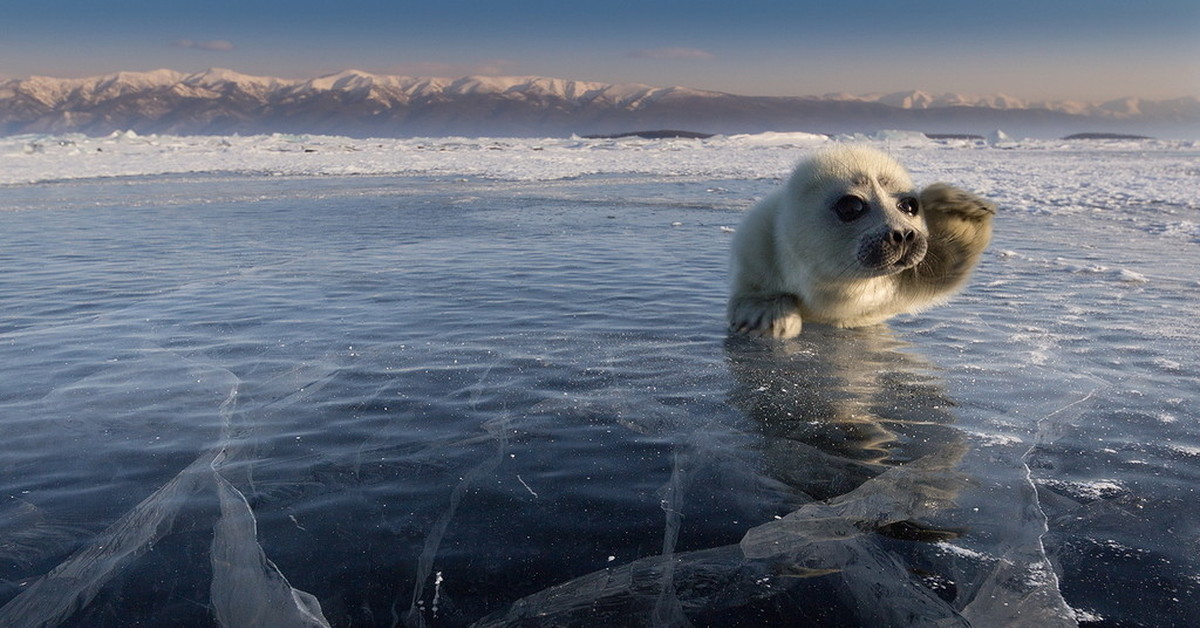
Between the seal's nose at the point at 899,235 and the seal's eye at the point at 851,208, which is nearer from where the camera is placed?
the seal's nose at the point at 899,235

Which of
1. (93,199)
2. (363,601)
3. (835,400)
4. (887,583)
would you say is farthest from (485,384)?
(93,199)

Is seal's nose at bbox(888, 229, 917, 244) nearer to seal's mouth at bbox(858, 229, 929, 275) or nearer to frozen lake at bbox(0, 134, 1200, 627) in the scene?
seal's mouth at bbox(858, 229, 929, 275)

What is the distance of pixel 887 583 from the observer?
61.8 inches

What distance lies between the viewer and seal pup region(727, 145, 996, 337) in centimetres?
354

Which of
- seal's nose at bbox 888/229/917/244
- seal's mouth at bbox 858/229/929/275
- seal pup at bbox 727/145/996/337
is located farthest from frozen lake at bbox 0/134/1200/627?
seal's nose at bbox 888/229/917/244

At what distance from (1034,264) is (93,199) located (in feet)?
45.1

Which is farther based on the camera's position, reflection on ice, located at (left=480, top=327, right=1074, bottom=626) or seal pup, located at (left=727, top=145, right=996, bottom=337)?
seal pup, located at (left=727, top=145, right=996, bottom=337)

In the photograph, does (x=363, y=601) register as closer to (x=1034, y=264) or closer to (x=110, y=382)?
(x=110, y=382)

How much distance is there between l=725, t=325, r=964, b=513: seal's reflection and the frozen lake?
0.05 ft

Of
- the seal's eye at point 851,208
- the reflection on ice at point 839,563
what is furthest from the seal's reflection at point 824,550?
the seal's eye at point 851,208

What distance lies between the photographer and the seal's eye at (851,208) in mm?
3598

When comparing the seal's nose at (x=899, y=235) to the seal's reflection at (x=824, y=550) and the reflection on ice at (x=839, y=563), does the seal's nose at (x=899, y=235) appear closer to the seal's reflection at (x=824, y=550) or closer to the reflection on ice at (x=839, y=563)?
the seal's reflection at (x=824, y=550)

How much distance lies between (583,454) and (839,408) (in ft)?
3.27

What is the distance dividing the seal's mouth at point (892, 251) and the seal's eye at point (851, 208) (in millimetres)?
160
